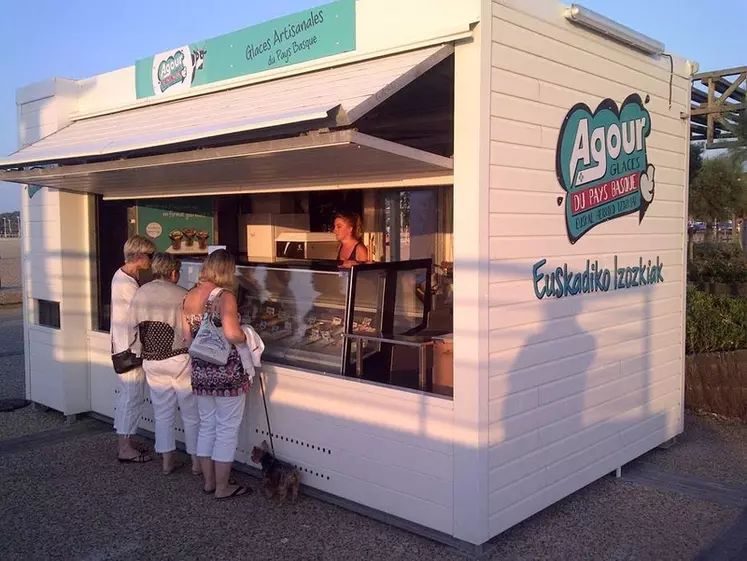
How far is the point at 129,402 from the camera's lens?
5504 millimetres

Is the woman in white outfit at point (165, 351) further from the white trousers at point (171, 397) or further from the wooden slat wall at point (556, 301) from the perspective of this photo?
the wooden slat wall at point (556, 301)

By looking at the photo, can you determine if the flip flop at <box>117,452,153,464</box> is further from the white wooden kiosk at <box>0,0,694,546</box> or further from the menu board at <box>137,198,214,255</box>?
the menu board at <box>137,198,214,255</box>

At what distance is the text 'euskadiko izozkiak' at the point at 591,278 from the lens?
4191 millimetres

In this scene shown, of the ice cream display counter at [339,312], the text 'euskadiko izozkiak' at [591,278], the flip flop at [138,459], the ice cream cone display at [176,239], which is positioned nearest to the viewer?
the text 'euskadiko izozkiak' at [591,278]

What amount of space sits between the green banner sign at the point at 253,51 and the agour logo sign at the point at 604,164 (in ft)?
4.93

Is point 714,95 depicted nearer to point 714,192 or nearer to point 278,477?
point 714,192

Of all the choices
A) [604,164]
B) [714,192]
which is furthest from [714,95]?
[604,164]

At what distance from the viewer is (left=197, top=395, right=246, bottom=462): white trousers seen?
4.58 m

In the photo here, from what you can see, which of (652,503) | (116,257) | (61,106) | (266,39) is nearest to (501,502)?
(652,503)

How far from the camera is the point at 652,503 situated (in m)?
A: 4.63

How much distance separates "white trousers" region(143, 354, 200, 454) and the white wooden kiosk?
1.30ft

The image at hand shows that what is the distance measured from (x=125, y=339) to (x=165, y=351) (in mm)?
534

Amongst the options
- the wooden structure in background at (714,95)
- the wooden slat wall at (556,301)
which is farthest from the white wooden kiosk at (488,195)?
the wooden structure in background at (714,95)

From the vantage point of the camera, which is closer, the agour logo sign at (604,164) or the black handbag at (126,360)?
the agour logo sign at (604,164)
